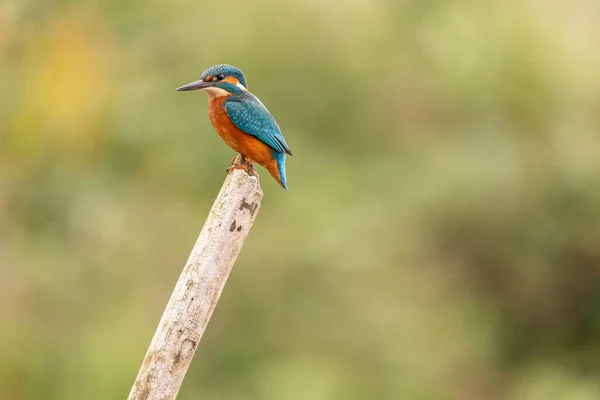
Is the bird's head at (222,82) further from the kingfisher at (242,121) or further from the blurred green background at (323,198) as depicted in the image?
the blurred green background at (323,198)

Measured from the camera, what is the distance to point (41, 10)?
780 cm

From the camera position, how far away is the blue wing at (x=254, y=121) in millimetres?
2711

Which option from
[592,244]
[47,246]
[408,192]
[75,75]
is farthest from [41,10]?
[592,244]

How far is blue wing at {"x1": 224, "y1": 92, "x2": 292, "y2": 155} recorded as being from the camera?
2.71 m

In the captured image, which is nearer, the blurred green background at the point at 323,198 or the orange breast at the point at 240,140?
the orange breast at the point at 240,140

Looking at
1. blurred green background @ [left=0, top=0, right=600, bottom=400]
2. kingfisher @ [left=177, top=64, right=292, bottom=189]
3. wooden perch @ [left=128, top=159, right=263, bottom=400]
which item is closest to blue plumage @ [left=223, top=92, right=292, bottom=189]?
kingfisher @ [left=177, top=64, right=292, bottom=189]

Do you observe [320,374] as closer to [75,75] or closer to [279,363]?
[279,363]

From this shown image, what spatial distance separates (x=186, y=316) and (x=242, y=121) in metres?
0.92

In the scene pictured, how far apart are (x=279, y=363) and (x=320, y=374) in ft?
1.25

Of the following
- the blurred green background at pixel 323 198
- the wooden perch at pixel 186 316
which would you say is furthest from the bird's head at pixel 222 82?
the blurred green background at pixel 323 198

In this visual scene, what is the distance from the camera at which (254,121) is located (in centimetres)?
272

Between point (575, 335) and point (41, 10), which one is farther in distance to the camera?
point (575, 335)

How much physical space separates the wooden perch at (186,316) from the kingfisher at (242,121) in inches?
27.7

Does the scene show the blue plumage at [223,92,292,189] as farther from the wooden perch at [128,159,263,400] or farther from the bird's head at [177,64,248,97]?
the wooden perch at [128,159,263,400]
